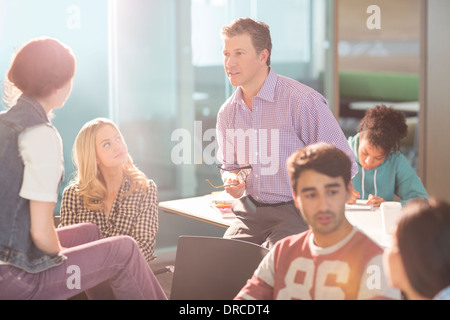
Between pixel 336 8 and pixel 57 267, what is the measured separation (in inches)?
161

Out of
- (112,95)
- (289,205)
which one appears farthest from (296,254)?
(112,95)

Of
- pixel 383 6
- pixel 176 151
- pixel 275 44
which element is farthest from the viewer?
pixel 383 6

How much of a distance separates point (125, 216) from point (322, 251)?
1325 millimetres

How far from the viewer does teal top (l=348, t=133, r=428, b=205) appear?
3.33 m

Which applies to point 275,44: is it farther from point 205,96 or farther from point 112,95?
point 112,95

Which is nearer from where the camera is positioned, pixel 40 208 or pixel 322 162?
pixel 322 162

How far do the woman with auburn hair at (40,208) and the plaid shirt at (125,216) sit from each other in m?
0.70

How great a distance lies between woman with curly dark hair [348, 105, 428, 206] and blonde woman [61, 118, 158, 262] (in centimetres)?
113

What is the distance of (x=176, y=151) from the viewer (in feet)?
15.7

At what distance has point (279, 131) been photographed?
2982mm

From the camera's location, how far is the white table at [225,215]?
8.55ft

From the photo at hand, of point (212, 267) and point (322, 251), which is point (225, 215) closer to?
point (212, 267)

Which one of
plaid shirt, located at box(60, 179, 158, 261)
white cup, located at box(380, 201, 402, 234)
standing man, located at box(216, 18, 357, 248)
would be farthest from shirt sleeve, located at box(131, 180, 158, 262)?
white cup, located at box(380, 201, 402, 234)

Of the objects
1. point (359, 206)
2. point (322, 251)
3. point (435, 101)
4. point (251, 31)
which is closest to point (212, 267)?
point (322, 251)
